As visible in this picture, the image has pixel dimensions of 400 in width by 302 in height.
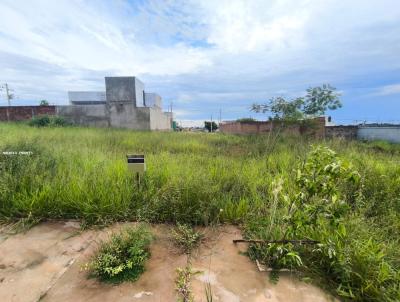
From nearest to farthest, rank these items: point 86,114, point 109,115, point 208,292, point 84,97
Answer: point 208,292 < point 86,114 < point 109,115 < point 84,97

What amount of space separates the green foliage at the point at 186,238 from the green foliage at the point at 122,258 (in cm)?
25

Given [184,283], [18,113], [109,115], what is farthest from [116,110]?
[184,283]

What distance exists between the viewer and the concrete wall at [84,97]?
24.5 meters

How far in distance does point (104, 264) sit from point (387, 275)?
1.90 m

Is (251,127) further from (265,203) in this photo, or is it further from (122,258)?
(122,258)

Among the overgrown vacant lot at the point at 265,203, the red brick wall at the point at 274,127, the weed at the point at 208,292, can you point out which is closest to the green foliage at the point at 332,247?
the overgrown vacant lot at the point at 265,203

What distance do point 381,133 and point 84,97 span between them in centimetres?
2827

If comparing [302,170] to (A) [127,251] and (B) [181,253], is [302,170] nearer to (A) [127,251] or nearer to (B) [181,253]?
(B) [181,253]

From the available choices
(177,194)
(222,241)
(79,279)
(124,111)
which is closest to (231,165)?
(177,194)

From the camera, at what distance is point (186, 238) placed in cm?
188

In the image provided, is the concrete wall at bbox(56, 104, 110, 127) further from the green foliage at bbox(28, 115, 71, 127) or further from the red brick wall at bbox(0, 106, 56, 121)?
the red brick wall at bbox(0, 106, 56, 121)

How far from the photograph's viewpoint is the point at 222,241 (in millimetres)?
1921

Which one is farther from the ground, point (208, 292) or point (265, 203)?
point (265, 203)

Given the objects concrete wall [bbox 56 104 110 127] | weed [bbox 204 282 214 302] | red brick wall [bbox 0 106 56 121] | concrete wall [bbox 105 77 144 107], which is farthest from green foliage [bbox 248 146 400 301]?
red brick wall [bbox 0 106 56 121]
